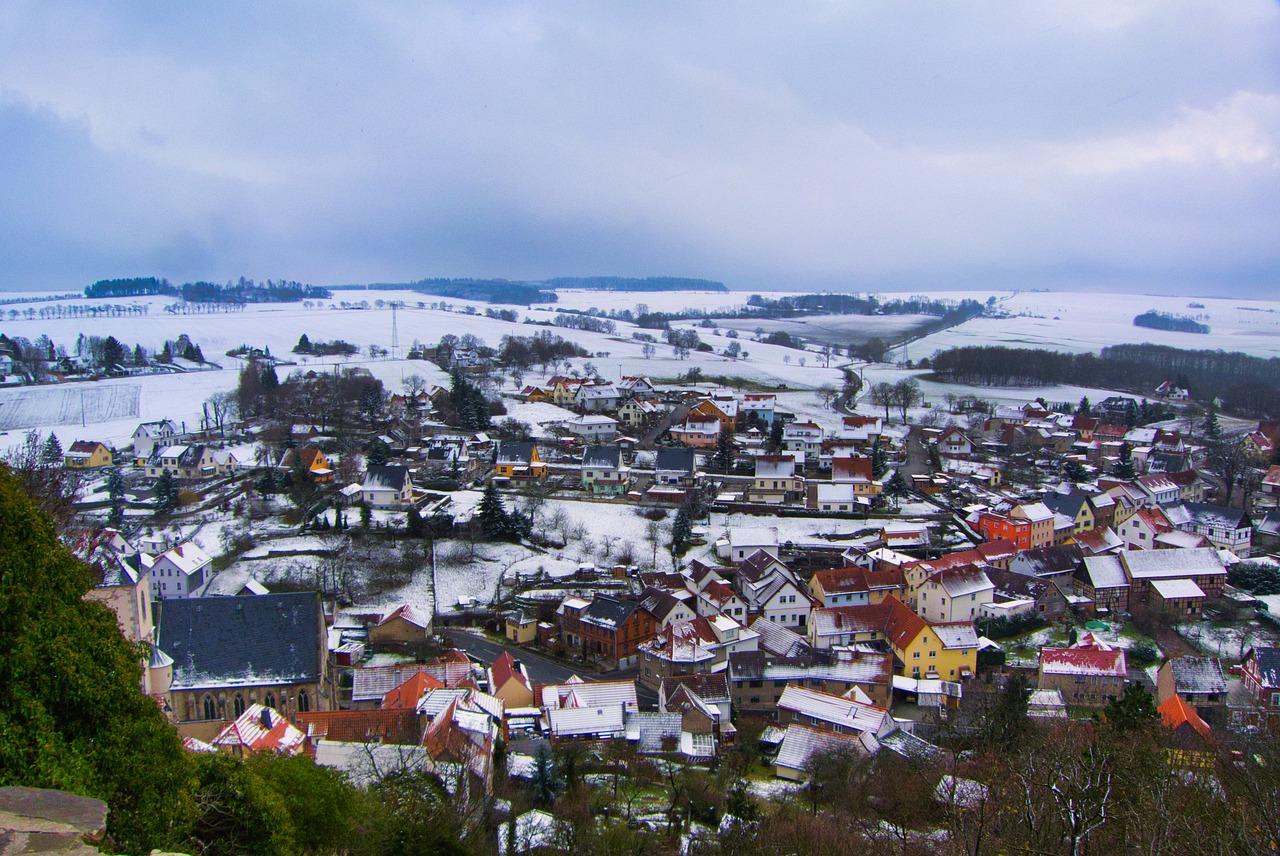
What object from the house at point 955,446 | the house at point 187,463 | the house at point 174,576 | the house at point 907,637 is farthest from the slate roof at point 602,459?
the house at point 955,446

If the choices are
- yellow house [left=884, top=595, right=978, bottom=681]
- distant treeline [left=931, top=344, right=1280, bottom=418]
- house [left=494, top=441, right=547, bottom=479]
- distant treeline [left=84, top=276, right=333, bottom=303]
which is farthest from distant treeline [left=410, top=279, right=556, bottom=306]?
yellow house [left=884, top=595, right=978, bottom=681]

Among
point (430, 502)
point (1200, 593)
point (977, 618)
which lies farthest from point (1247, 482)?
point (430, 502)

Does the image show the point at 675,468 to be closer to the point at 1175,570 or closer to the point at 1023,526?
the point at 1023,526

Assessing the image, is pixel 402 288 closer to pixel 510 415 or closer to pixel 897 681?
pixel 510 415

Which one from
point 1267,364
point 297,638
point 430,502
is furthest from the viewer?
point 1267,364

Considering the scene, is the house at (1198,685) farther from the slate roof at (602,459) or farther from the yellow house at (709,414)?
the yellow house at (709,414)
